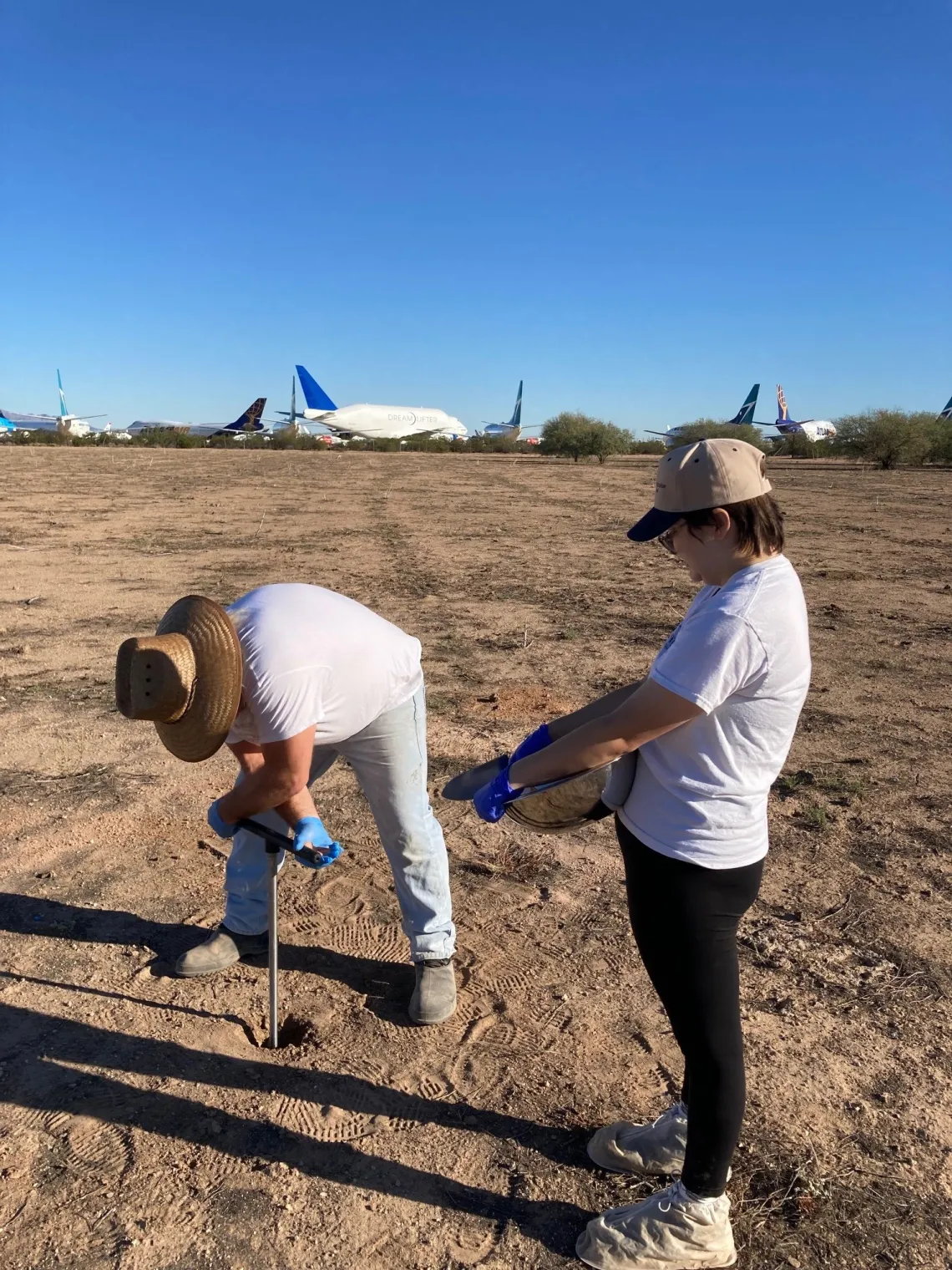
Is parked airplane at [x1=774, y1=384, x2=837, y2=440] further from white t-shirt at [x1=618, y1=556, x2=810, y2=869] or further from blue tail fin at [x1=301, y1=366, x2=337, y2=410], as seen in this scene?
white t-shirt at [x1=618, y1=556, x2=810, y2=869]

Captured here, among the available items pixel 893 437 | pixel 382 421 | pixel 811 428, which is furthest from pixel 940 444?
pixel 382 421

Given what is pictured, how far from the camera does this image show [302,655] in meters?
2.32

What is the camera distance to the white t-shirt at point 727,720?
5.29 feet

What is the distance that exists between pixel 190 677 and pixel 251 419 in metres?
83.9

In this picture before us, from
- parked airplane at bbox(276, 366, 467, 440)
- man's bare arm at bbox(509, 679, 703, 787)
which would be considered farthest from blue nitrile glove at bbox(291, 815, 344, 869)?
parked airplane at bbox(276, 366, 467, 440)

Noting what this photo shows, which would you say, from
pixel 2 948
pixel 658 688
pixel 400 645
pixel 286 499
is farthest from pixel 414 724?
pixel 286 499

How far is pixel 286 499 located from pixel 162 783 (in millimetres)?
16279

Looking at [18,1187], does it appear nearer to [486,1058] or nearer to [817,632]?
[486,1058]

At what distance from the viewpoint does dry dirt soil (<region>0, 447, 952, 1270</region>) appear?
2133 millimetres

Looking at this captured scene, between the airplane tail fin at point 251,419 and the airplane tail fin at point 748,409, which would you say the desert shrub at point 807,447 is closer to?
the airplane tail fin at point 748,409

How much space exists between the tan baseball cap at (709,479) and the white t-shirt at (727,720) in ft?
A: 0.48

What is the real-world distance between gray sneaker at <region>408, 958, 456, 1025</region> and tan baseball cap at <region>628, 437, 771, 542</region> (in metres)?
1.76

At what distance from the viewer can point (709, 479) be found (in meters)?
1.64

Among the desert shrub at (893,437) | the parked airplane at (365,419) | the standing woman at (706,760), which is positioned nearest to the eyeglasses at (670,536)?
the standing woman at (706,760)
